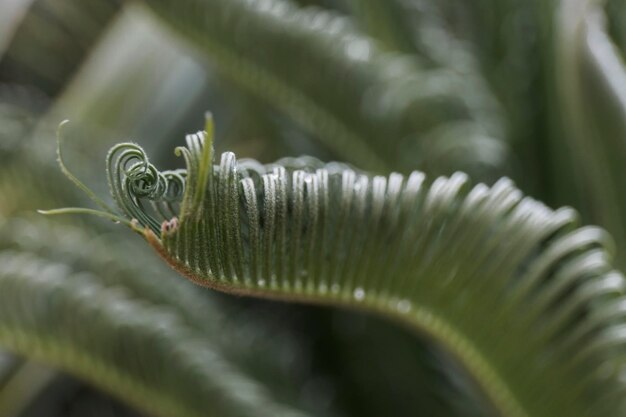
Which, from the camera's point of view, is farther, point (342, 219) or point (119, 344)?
point (119, 344)

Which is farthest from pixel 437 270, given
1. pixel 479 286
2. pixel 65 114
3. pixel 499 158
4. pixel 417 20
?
pixel 65 114

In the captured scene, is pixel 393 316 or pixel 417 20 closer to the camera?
pixel 393 316

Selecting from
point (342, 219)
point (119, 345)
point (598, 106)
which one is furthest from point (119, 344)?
point (598, 106)

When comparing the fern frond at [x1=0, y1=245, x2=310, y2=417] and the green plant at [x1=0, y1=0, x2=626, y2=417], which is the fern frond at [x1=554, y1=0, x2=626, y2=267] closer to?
the green plant at [x1=0, y1=0, x2=626, y2=417]

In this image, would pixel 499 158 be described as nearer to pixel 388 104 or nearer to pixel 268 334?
pixel 388 104

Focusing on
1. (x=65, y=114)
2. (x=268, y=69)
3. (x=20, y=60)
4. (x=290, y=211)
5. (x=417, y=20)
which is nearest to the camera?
(x=290, y=211)

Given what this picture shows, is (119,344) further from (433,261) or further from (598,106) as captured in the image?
(598,106)

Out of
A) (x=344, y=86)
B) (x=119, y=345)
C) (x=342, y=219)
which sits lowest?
(x=119, y=345)
